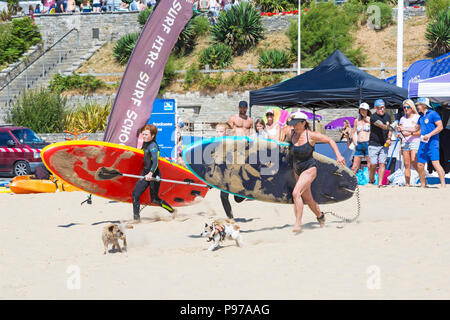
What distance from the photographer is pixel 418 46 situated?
105 ft

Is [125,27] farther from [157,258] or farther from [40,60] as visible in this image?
[157,258]

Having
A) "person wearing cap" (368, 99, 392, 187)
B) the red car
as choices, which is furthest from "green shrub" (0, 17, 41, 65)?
"person wearing cap" (368, 99, 392, 187)

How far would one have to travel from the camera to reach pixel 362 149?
1207 centimetres

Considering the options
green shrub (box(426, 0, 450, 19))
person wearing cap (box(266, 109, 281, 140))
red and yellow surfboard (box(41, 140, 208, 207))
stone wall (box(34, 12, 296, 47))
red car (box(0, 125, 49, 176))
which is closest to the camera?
red and yellow surfboard (box(41, 140, 208, 207))

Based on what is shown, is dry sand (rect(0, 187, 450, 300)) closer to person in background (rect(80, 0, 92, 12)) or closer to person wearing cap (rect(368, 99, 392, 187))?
person wearing cap (rect(368, 99, 392, 187))

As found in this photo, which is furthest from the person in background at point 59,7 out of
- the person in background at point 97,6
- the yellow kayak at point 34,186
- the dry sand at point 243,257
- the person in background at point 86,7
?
the dry sand at point 243,257

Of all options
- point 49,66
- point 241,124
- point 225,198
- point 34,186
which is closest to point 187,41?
point 49,66

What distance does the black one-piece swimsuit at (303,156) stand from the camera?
694cm

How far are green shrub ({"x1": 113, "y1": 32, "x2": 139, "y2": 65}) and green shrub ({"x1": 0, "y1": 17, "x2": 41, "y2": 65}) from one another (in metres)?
7.18

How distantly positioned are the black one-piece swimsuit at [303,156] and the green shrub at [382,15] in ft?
94.2

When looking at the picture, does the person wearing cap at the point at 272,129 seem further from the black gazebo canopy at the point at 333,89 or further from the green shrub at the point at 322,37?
the green shrub at the point at 322,37

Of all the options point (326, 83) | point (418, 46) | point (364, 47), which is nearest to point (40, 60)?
point (364, 47)

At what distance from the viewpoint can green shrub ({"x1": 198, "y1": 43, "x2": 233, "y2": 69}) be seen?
32.7 meters
